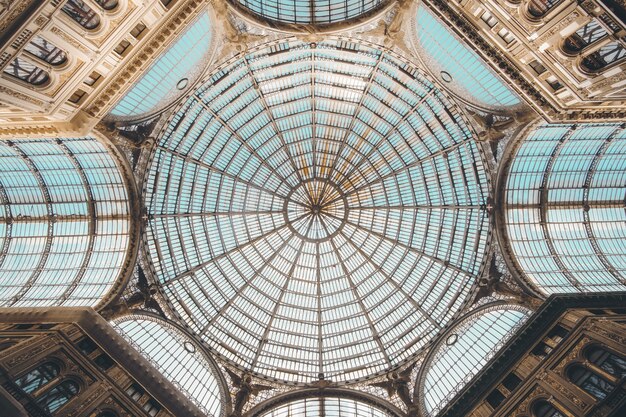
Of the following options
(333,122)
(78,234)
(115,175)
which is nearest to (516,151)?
(333,122)

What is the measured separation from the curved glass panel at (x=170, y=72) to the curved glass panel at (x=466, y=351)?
86.8ft

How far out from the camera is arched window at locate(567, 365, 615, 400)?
20234 mm

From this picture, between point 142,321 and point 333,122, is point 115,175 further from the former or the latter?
point 333,122

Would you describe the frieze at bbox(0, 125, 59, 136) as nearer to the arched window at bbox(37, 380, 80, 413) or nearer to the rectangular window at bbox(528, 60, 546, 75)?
the arched window at bbox(37, 380, 80, 413)

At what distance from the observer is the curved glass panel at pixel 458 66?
25.7 m

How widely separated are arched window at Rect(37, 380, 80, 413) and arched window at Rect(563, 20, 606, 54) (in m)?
29.0

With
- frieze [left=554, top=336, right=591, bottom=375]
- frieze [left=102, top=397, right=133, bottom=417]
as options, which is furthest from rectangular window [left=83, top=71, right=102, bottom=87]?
frieze [left=554, top=336, right=591, bottom=375]

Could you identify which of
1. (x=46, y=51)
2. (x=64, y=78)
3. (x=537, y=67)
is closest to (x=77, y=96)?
(x=64, y=78)

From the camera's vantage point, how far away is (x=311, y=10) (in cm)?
2636

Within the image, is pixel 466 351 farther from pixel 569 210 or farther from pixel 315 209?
pixel 315 209

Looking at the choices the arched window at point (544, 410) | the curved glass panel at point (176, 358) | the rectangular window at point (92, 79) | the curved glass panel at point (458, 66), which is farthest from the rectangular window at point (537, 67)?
the curved glass panel at point (176, 358)

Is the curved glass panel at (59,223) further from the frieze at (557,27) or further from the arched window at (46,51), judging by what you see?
the frieze at (557,27)

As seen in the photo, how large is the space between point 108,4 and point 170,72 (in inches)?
334

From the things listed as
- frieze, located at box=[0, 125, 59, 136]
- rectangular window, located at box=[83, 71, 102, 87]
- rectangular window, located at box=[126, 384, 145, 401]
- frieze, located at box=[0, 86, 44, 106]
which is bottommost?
rectangular window, located at box=[126, 384, 145, 401]
